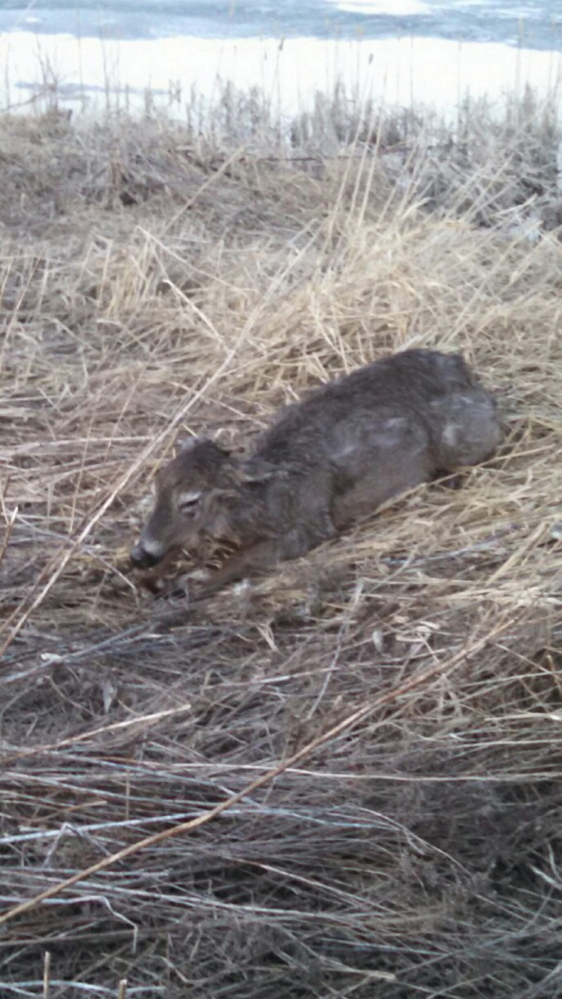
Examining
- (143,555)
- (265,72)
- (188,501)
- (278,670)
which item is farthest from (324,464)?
(265,72)

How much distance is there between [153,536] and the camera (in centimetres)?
399

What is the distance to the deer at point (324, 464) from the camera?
4062 mm

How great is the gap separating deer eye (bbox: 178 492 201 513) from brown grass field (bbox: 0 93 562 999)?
25 cm

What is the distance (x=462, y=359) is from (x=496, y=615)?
1635mm

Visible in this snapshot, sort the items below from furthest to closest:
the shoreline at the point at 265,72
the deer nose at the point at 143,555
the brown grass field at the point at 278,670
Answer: the shoreline at the point at 265,72 < the deer nose at the point at 143,555 < the brown grass field at the point at 278,670

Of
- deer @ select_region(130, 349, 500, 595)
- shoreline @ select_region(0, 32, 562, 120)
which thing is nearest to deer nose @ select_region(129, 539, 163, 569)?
deer @ select_region(130, 349, 500, 595)

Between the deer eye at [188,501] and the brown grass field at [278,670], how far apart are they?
0.81 ft

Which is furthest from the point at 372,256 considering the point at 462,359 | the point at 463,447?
the point at 463,447

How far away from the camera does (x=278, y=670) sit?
11.6ft

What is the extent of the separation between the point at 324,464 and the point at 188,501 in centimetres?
63

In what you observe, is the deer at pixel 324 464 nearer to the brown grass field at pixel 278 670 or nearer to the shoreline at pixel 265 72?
the brown grass field at pixel 278 670

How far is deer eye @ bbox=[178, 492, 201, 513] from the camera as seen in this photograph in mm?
4023

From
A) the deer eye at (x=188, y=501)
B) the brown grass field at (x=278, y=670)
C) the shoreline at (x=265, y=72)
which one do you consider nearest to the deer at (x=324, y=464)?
the deer eye at (x=188, y=501)

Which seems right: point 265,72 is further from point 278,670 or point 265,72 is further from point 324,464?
point 278,670
